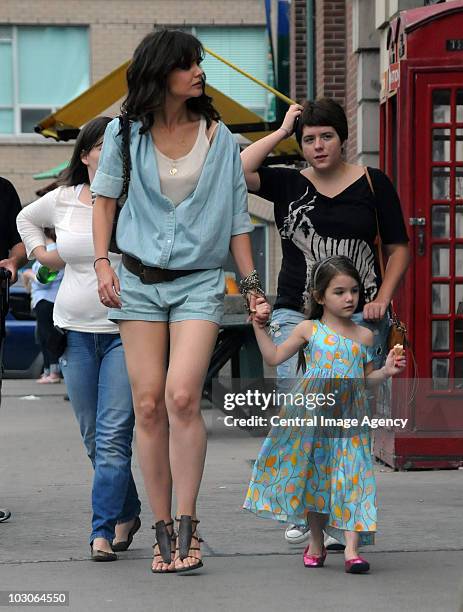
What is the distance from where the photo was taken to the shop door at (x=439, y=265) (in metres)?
8.52

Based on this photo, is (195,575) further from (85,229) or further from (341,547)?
(85,229)

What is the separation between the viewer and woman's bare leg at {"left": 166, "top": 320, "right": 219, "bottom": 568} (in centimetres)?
548

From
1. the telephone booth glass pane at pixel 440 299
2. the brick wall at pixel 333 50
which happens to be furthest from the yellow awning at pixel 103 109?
Answer: the telephone booth glass pane at pixel 440 299

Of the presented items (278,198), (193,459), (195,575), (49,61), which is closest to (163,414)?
(193,459)

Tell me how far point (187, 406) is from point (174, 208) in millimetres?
774

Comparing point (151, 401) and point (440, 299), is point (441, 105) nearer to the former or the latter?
point (440, 299)

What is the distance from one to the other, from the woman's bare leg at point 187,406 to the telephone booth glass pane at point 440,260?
11.1 feet

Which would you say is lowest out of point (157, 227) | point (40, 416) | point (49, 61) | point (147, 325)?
point (40, 416)

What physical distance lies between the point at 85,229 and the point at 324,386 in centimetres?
135

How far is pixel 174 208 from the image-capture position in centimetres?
559

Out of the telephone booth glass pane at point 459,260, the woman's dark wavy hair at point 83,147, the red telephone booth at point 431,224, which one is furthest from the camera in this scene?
the telephone booth glass pane at point 459,260

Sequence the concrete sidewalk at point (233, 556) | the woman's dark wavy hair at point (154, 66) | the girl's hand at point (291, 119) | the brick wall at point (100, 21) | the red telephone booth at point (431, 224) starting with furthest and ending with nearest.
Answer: the brick wall at point (100, 21), the red telephone booth at point (431, 224), the girl's hand at point (291, 119), the woman's dark wavy hair at point (154, 66), the concrete sidewalk at point (233, 556)

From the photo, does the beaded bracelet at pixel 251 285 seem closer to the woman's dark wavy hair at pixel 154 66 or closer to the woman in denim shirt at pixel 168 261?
the woman in denim shirt at pixel 168 261

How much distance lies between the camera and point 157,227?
220 inches
